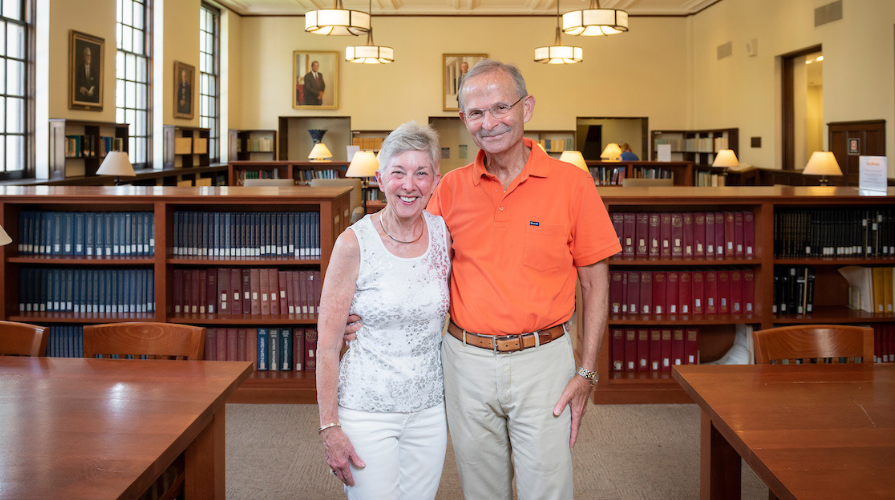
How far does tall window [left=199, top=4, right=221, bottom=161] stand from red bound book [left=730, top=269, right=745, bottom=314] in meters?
10.7

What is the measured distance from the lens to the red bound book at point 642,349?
14.2 feet

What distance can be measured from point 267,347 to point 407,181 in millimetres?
2835

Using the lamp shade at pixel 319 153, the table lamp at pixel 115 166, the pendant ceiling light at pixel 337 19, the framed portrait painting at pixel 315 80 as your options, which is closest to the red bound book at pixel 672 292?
the pendant ceiling light at pixel 337 19

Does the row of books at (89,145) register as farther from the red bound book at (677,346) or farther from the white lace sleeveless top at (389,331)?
the white lace sleeveless top at (389,331)

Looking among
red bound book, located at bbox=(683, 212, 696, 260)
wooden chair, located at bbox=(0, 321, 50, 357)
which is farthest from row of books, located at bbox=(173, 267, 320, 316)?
red bound book, located at bbox=(683, 212, 696, 260)

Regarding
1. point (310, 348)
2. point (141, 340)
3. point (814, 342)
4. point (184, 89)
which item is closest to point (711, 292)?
point (814, 342)

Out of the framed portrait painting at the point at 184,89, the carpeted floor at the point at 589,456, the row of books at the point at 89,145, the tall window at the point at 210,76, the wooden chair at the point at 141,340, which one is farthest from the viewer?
the tall window at the point at 210,76

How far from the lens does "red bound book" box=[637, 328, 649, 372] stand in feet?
14.2

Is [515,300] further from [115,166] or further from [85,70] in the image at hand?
[85,70]

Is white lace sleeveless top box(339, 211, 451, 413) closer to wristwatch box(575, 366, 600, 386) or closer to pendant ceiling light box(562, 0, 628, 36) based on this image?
wristwatch box(575, 366, 600, 386)

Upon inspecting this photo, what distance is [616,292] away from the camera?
426cm

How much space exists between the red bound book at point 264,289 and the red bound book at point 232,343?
0.22 m

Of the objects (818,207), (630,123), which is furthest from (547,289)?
(630,123)

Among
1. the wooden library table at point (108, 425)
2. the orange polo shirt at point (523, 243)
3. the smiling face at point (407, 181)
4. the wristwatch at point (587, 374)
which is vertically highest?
the smiling face at point (407, 181)
